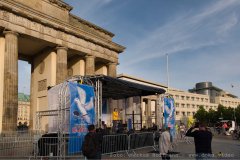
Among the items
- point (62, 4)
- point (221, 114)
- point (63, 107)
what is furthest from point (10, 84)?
point (221, 114)

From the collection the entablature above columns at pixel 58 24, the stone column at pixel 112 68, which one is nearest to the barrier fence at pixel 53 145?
the entablature above columns at pixel 58 24

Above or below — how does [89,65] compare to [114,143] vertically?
above

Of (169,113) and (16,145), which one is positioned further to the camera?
(169,113)

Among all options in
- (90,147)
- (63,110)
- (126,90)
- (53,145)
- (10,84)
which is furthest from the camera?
(10,84)

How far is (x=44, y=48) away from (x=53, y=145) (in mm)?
21906

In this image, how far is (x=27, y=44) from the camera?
3316 centimetres

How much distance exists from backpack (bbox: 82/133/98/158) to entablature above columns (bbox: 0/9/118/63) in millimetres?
21499

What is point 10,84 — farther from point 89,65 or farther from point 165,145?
point 165,145

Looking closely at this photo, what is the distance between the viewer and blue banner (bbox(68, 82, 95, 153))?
15242 millimetres

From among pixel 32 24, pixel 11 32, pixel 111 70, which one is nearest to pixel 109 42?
pixel 111 70

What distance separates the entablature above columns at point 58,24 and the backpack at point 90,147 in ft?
71.9

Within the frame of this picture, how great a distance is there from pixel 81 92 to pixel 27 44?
64.7ft

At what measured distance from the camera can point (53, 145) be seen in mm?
14211

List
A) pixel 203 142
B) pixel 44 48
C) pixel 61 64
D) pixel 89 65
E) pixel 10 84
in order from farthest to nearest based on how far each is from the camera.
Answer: pixel 89 65
pixel 44 48
pixel 61 64
pixel 10 84
pixel 203 142
